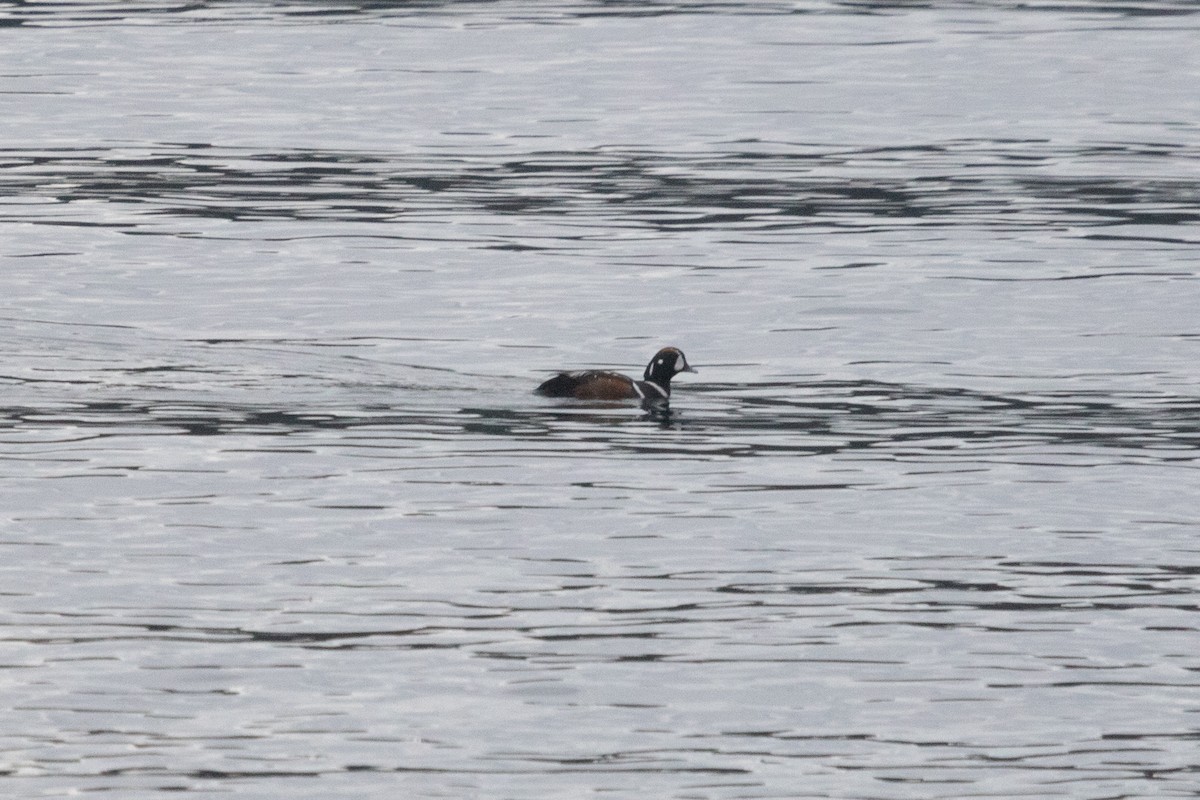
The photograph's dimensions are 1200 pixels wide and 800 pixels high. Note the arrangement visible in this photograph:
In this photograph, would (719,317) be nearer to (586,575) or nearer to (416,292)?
(416,292)

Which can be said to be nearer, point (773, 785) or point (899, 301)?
point (773, 785)

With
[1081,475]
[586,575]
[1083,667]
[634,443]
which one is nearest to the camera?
[1083,667]

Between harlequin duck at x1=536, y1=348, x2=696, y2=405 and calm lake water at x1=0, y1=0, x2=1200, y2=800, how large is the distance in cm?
21

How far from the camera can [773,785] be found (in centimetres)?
1229

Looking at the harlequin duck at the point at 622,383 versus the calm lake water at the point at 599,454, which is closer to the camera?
the calm lake water at the point at 599,454

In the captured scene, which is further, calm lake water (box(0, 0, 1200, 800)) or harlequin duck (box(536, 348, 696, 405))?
harlequin duck (box(536, 348, 696, 405))

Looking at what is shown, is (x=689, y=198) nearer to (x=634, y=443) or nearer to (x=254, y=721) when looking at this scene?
(x=634, y=443)

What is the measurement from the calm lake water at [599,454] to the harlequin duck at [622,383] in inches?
8.2

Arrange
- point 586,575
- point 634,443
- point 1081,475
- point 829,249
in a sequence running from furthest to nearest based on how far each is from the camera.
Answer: point 829,249, point 634,443, point 1081,475, point 586,575

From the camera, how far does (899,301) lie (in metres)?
27.2

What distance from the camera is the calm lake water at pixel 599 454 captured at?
13078 millimetres

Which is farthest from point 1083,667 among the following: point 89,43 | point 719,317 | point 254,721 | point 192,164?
point 89,43

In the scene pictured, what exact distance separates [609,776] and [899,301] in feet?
50.2

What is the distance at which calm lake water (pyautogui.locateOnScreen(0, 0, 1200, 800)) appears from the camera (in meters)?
13.1
